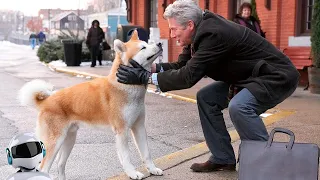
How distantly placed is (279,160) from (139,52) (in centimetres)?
163

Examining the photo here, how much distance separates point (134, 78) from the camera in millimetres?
4156

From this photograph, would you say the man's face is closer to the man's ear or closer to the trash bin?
the man's ear

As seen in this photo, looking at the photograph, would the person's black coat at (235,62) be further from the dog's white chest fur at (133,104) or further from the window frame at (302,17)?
the window frame at (302,17)

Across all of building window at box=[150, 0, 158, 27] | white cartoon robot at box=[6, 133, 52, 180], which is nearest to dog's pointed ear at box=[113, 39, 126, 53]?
white cartoon robot at box=[6, 133, 52, 180]

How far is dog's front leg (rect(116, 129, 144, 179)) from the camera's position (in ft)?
14.5

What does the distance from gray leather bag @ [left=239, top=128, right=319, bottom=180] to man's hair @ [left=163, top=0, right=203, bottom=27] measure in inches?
45.9

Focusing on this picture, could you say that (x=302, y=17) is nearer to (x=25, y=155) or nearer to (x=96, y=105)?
(x=96, y=105)

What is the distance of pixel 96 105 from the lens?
4.49 metres

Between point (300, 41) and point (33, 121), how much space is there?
23.9 ft

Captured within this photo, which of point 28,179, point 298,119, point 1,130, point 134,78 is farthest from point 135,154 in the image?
point 28,179

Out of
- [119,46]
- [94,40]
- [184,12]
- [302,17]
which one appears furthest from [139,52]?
[94,40]

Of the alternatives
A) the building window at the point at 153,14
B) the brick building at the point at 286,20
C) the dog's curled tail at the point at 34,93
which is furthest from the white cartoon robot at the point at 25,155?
the building window at the point at 153,14

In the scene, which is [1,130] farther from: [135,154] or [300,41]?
[300,41]

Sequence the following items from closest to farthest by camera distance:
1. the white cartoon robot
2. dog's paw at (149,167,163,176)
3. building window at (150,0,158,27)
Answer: the white cartoon robot < dog's paw at (149,167,163,176) < building window at (150,0,158,27)
